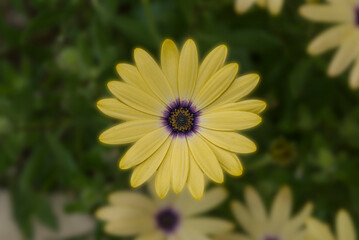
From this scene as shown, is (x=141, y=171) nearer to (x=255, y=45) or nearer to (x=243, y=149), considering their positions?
(x=243, y=149)

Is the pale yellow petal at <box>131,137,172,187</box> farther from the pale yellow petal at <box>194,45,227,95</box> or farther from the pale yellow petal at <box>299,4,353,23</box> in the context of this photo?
the pale yellow petal at <box>299,4,353,23</box>

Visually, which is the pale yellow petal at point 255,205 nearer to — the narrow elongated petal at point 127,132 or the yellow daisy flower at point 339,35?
the yellow daisy flower at point 339,35

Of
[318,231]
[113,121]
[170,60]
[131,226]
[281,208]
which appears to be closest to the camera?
[170,60]

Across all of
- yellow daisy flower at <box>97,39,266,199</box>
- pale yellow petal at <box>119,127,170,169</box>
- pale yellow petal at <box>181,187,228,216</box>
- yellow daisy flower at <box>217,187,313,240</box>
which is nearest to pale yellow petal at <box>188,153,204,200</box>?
yellow daisy flower at <box>97,39,266,199</box>

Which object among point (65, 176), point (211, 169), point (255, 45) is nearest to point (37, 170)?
point (65, 176)

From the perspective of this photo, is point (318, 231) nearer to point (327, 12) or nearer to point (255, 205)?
point (255, 205)

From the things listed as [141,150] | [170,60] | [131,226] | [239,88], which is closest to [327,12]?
[239,88]
